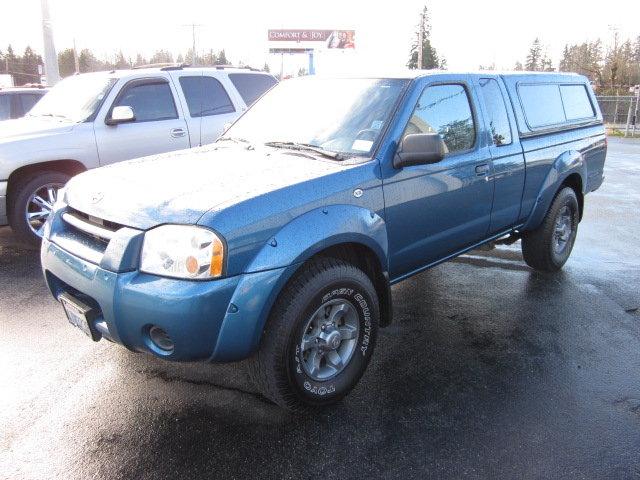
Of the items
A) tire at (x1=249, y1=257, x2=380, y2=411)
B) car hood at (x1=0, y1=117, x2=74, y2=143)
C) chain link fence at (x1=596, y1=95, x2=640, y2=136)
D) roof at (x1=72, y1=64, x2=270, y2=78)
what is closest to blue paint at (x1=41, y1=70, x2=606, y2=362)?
tire at (x1=249, y1=257, x2=380, y2=411)

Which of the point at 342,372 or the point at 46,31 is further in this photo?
the point at 46,31

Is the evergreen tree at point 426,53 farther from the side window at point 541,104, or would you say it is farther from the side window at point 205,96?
the side window at point 541,104

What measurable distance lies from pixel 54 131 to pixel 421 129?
4366mm

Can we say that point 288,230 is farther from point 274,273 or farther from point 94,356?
point 94,356

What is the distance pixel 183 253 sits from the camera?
8.30 feet

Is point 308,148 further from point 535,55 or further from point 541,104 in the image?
point 535,55

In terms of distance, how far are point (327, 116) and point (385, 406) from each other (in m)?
1.88

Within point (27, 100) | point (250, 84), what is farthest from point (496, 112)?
A: point (27, 100)

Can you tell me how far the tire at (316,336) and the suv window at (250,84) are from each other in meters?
5.11

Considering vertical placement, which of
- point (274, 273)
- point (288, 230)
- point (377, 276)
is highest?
point (288, 230)

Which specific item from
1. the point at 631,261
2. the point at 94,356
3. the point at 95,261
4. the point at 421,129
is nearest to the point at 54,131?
the point at 94,356

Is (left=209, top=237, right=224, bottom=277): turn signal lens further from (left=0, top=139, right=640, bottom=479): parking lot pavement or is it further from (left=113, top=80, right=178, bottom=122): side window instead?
(left=113, top=80, right=178, bottom=122): side window

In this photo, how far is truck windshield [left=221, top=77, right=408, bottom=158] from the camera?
134 inches

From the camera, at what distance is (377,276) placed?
11.0ft
